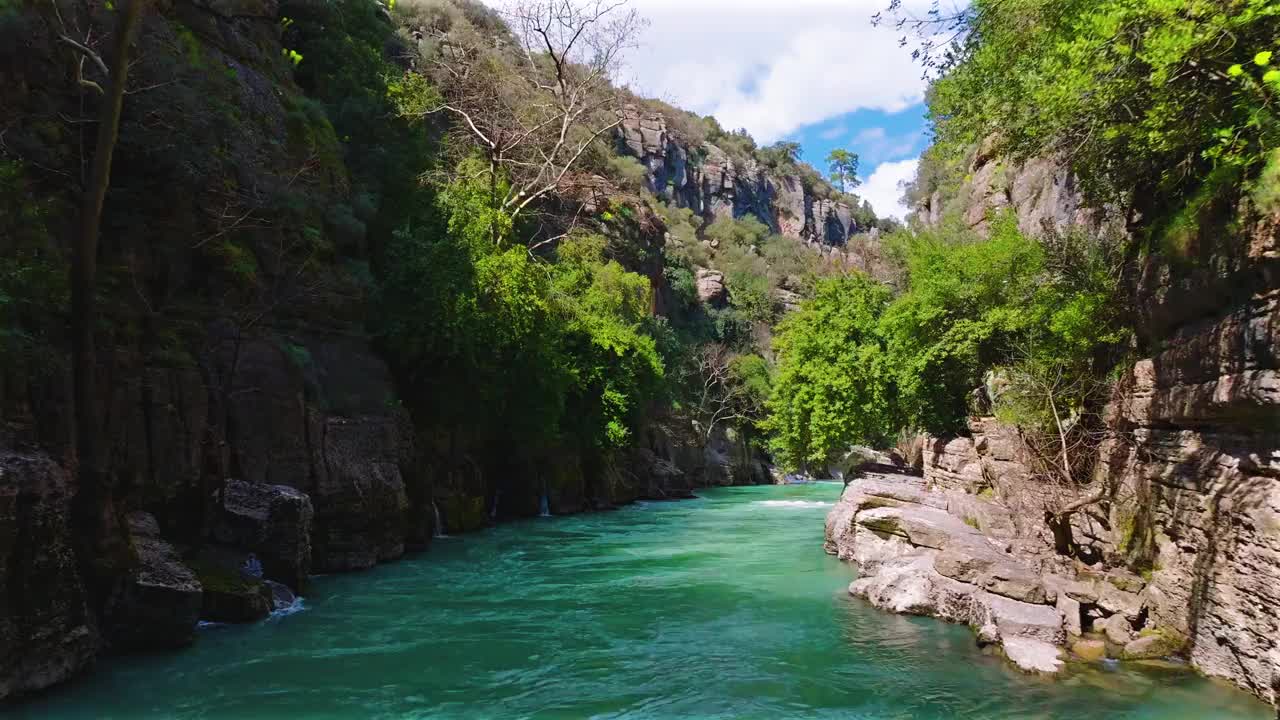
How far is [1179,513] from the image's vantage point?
9430 millimetres

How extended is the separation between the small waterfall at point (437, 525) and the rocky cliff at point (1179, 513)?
11629 millimetres

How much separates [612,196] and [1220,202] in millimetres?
37133

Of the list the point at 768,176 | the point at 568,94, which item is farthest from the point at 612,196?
the point at 768,176

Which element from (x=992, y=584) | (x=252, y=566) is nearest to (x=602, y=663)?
(x=992, y=584)

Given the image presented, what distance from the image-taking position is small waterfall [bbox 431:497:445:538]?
831 inches

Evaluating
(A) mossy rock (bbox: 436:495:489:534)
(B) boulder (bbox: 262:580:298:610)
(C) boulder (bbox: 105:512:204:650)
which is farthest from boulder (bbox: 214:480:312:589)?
(A) mossy rock (bbox: 436:495:489:534)

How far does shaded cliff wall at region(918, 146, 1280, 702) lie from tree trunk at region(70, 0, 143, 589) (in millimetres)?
12268

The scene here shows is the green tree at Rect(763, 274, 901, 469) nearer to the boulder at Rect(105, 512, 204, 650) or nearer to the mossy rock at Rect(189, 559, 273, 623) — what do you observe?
the mossy rock at Rect(189, 559, 273, 623)

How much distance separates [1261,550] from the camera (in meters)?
7.53

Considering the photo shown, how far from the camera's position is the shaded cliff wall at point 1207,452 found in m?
7.64

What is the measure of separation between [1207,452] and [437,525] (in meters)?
17.8

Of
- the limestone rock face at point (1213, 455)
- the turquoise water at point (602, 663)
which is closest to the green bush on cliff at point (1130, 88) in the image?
the limestone rock face at point (1213, 455)

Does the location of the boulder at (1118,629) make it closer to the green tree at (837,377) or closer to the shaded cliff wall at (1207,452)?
the shaded cliff wall at (1207,452)

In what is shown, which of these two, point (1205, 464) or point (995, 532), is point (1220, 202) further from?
point (995, 532)
